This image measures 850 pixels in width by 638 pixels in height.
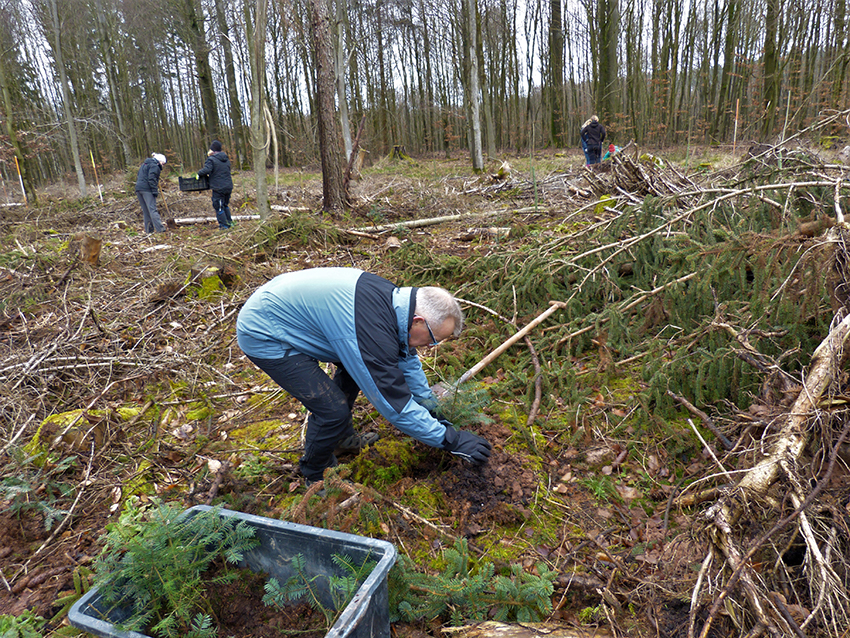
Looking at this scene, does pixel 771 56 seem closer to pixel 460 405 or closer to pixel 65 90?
pixel 460 405

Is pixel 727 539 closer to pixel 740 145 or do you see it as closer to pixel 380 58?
pixel 740 145

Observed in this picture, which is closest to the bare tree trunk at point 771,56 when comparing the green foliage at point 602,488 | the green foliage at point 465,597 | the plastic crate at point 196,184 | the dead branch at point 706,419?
the dead branch at point 706,419

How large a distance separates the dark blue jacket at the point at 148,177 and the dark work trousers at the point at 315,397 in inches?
330

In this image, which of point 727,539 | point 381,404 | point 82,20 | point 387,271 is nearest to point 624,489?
point 727,539

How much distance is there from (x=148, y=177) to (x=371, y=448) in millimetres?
8760

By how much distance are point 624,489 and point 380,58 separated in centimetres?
2400

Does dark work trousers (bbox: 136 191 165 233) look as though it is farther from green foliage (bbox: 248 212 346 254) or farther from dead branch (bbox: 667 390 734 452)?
dead branch (bbox: 667 390 734 452)

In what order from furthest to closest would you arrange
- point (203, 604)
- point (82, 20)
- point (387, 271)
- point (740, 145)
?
point (82, 20)
point (740, 145)
point (387, 271)
point (203, 604)

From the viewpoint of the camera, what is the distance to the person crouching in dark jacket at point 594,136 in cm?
1183

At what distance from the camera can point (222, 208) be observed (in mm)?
9523

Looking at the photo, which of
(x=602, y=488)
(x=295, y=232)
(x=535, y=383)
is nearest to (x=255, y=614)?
(x=602, y=488)

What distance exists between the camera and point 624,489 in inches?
113

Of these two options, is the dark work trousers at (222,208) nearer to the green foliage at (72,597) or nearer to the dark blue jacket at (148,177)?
the dark blue jacket at (148,177)

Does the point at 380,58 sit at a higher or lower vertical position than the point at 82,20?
lower
